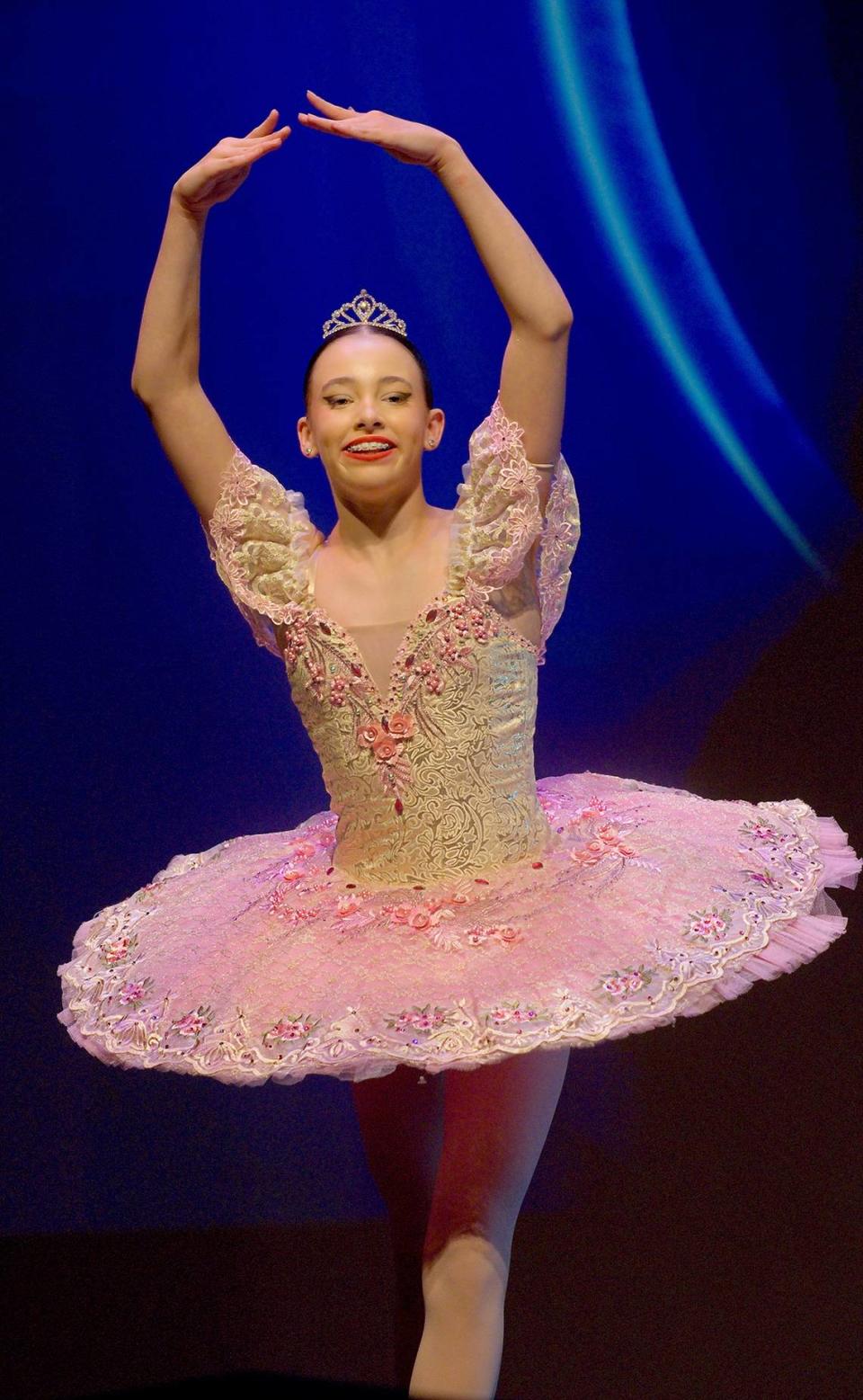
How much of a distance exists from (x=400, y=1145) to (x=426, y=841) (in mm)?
388

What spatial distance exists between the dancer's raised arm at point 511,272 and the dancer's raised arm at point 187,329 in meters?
0.13

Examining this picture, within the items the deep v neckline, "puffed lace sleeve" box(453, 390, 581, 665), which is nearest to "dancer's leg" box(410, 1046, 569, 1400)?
the deep v neckline

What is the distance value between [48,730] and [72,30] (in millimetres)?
1250

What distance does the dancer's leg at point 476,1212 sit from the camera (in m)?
1.63

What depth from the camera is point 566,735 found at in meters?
2.87

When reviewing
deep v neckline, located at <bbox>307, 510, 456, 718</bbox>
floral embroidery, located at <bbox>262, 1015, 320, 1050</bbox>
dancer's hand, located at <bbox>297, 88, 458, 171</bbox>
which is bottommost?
floral embroidery, located at <bbox>262, 1015, 320, 1050</bbox>

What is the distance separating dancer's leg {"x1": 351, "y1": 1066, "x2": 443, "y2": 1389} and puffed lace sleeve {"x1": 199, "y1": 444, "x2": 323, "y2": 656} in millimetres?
631

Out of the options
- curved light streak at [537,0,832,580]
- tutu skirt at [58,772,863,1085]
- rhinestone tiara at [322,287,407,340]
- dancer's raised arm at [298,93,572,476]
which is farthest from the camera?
curved light streak at [537,0,832,580]

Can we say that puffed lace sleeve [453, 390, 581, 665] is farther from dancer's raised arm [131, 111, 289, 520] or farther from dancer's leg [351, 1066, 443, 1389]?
dancer's leg [351, 1066, 443, 1389]

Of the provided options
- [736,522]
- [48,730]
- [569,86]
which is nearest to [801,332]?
[736,522]

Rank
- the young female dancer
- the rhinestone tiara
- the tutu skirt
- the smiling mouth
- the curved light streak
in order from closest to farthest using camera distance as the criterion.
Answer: the tutu skirt → the young female dancer → the smiling mouth → the rhinestone tiara → the curved light streak

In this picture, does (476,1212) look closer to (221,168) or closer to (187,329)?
(187,329)

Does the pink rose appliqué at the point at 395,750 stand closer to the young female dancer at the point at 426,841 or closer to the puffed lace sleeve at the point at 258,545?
the young female dancer at the point at 426,841

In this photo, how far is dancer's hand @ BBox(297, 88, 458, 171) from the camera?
6.16ft
